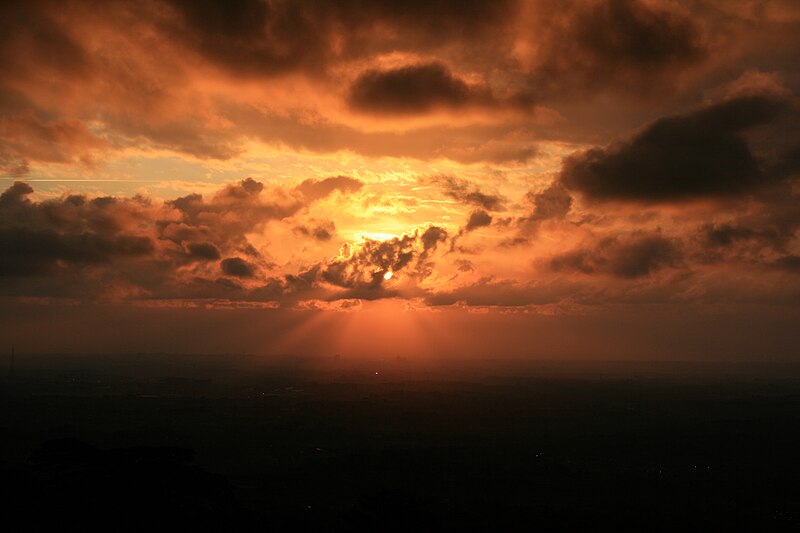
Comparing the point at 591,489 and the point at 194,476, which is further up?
the point at 194,476

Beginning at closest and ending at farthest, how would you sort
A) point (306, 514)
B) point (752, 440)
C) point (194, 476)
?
point (194, 476) < point (306, 514) < point (752, 440)

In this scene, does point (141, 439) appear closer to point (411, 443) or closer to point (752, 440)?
point (411, 443)

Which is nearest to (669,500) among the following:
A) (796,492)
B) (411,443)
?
(796,492)

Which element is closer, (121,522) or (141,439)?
(121,522)

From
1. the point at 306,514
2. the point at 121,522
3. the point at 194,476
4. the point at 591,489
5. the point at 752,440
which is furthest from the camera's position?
the point at 752,440

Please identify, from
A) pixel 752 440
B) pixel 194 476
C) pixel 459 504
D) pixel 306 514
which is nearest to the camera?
pixel 194 476

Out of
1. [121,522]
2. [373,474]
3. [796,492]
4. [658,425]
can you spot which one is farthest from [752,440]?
[121,522]

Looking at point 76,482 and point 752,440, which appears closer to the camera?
point 76,482

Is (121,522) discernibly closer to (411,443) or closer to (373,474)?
(373,474)

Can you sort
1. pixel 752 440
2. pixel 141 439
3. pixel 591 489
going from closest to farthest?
1. pixel 591 489
2. pixel 141 439
3. pixel 752 440
